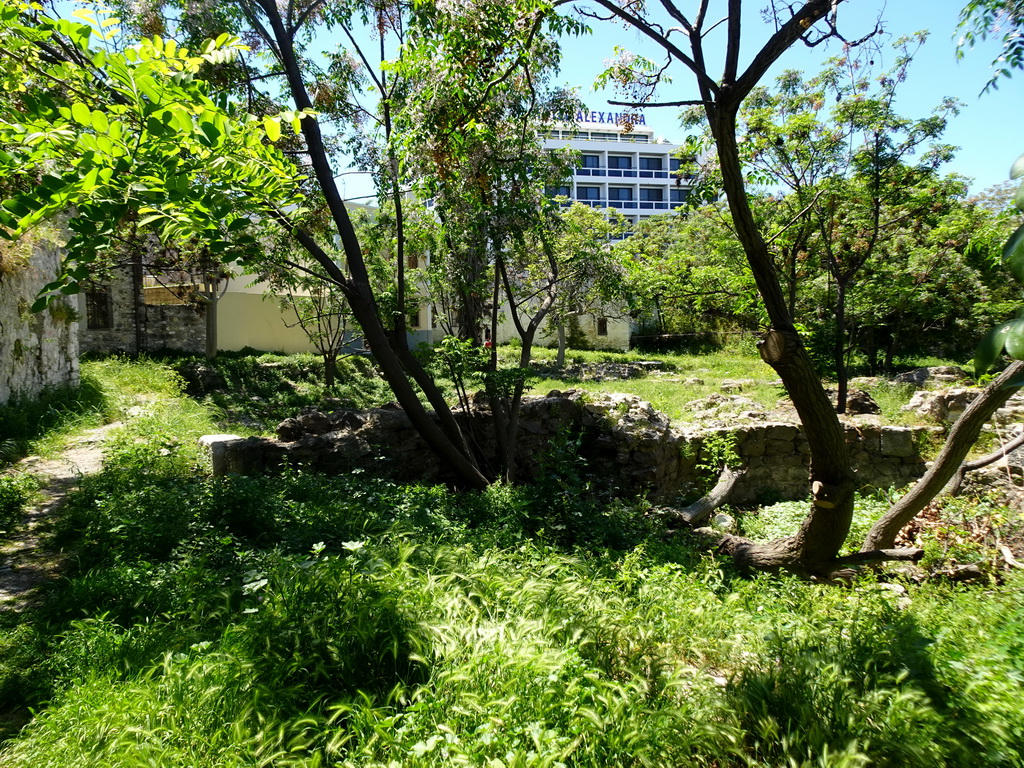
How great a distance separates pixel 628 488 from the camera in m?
8.05

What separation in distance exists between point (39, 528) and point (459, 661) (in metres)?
4.17

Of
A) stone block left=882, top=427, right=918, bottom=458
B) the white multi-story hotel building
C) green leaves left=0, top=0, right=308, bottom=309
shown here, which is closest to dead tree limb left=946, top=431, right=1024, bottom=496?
stone block left=882, top=427, right=918, bottom=458

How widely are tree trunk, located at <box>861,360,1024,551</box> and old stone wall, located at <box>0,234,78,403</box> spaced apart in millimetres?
10212

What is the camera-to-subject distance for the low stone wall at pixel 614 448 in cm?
711

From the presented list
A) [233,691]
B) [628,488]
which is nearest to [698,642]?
[233,691]

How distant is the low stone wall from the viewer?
711 centimetres

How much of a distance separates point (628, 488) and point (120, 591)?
6038 millimetres

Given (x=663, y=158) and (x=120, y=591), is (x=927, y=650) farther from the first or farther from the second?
(x=663, y=158)

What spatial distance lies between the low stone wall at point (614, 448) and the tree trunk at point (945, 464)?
2.99m

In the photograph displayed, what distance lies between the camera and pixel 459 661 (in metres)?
2.51

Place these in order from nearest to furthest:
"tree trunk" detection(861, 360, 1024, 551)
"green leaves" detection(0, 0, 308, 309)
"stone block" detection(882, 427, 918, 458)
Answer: "green leaves" detection(0, 0, 308, 309) → "tree trunk" detection(861, 360, 1024, 551) → "stone block" detection(882, 427, 918, 458)

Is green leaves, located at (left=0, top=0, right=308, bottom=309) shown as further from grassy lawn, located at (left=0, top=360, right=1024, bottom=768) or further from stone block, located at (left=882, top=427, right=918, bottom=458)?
stone block, located at (left=882, top=427, right=918, bottom=458)

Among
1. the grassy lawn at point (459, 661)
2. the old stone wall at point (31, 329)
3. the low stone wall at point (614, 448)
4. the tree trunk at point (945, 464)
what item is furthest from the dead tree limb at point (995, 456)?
the old stone wall at point (31, 329)

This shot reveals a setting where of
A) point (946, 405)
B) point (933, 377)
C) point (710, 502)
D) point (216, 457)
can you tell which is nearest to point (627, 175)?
point (933, 377)
